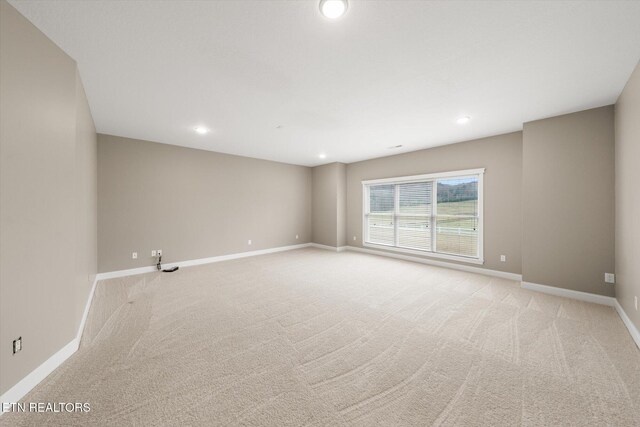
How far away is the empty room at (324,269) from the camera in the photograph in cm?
152

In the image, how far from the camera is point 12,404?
57.9 inches

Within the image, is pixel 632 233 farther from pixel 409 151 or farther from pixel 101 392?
pixel 101 392

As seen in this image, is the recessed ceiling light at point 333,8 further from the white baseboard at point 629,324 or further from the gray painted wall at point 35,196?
the white baseboard at point 629,324

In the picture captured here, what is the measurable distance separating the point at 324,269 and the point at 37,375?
378 centimetres

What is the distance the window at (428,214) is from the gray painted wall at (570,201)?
0.96m

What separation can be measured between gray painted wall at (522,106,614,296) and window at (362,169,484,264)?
0.96m

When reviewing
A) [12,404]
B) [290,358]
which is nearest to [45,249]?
[12,404]

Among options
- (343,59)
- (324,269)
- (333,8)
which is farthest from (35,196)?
(324,269)

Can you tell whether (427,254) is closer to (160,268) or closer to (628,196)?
(628,196)

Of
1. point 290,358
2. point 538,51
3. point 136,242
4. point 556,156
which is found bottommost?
point 290,358

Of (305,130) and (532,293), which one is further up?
(305,130)

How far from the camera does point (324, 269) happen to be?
15.8 feet

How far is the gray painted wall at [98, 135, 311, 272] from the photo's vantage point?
420 cm

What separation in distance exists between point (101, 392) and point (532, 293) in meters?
4.94
